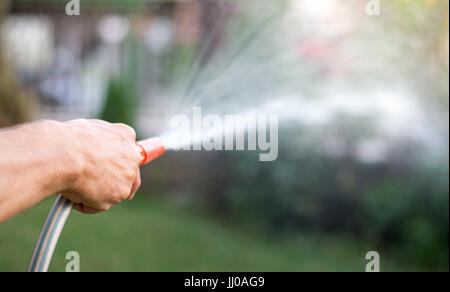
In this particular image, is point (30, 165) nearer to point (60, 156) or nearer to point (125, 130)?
point (60, 156)

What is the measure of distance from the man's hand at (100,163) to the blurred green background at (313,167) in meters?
1.91

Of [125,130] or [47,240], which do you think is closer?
[47,240]

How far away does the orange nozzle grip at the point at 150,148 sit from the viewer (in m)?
1.47

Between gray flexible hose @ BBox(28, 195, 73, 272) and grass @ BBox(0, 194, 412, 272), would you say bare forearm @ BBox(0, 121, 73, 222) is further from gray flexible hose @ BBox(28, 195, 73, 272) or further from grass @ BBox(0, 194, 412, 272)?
grass @ BBox(0, 194, 412, 272)

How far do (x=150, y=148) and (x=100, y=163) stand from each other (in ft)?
0.76

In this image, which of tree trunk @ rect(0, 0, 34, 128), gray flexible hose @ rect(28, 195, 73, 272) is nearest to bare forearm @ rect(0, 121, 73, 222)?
gray flexible hose @ rect(28, 195, 73, 272)

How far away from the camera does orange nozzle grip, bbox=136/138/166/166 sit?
1.47m

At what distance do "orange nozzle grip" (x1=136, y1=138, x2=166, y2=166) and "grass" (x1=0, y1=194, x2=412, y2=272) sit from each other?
2822 millimetres

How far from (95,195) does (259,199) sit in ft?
12.1

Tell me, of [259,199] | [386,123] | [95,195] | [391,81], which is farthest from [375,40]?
[95,195]

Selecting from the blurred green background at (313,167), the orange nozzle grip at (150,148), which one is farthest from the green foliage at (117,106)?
the orange nozzle grip at (150,148)

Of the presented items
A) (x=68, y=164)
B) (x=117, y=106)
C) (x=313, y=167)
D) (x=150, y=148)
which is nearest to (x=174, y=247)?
(x=313, y=167)

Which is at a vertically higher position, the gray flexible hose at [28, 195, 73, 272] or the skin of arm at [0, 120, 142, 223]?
the skin of arm at [0, 120, 142, 223]

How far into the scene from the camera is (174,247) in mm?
4648
